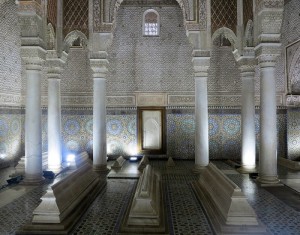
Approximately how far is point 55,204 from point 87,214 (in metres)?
0.91

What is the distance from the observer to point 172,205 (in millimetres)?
5766

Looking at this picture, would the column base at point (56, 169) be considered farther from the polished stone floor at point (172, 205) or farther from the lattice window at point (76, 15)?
the lattice window at point (76, 15)

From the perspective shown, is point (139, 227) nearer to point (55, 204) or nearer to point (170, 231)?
point (170, 231)

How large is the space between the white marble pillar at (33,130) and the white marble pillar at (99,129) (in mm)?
1843

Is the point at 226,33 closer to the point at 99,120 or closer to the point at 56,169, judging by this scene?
the point at 99,120

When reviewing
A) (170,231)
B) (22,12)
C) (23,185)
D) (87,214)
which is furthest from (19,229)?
(22,12)

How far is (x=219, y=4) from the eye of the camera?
898cm

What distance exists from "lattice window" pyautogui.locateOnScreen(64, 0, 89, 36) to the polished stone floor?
475 cm

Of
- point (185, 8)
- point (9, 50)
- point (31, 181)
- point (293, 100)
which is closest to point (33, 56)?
point (31, 181)

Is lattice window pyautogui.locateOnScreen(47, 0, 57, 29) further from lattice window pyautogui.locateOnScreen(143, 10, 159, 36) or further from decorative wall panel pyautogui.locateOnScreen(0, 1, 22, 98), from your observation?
lattice window pyautogui.locateOnScreen(143, 10, 159, 36)

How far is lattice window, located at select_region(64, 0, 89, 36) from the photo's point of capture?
8977 mm

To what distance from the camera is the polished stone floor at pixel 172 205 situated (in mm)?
4586

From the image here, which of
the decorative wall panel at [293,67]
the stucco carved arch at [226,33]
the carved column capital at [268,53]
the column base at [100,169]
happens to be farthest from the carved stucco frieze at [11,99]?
the decorative wall panel at [293,67]

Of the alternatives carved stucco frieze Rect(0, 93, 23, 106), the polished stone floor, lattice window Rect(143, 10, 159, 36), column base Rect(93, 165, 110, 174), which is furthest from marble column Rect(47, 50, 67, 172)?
lattice window Rect(143, 10, 159, 36)
